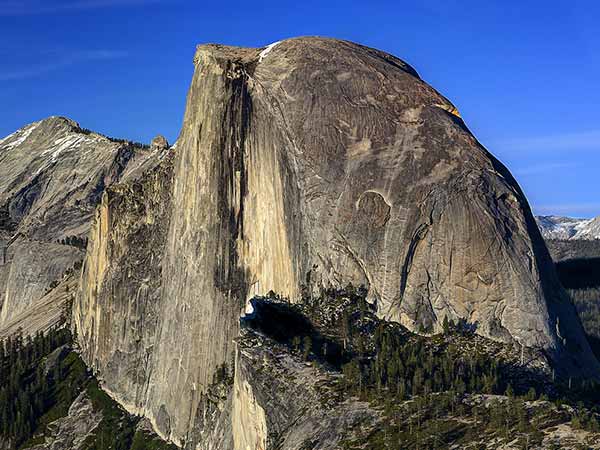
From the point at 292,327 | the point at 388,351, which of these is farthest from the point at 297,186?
the point at 388,351

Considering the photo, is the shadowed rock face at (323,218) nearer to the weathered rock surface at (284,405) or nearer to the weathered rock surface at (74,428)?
the weathered rock surface at (284,405)

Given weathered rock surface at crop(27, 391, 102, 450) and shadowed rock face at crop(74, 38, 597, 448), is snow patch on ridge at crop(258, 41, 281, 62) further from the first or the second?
weathered rock surface at crop(27, 391, 102, 450)

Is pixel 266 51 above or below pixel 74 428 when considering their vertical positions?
above

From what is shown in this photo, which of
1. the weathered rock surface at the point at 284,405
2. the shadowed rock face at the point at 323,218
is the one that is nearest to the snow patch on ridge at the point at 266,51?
the shadowed rock face at the point at 323,218

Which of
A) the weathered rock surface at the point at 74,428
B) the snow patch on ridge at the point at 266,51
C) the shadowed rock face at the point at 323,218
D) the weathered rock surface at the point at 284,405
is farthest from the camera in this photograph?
the weathered rock surface at the point at 74,428

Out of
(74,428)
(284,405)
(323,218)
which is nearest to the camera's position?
(284,405)

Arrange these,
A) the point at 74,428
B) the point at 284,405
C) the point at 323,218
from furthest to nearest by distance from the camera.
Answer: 1. the point at 74,428
2. the point at 323,218
3. the point at 284,405

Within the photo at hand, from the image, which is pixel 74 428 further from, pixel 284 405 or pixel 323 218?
pixel 284 405

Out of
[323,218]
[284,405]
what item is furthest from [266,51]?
[284,405]
